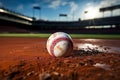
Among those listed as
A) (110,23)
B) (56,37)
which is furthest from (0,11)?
(56,37)

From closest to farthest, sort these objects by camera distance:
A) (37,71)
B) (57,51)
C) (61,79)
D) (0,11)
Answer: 1. (61,79)
2. (37,71)
3. (57,51)
4. (0,11)

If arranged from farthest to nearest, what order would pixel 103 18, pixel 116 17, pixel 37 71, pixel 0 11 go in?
pixel 103 18, pixel 116 17, pixel 0 11, pixel 37 71

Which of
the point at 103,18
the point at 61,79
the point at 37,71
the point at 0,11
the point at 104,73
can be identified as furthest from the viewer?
the point at 103,18

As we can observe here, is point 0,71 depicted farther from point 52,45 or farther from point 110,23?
point 110,23

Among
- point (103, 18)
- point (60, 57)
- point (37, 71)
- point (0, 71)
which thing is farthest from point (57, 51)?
point (103, 18)

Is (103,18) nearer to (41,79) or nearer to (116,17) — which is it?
(116,17)

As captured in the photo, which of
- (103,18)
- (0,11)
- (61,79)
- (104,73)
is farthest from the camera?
(103,18)

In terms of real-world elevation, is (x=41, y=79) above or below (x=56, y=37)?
below

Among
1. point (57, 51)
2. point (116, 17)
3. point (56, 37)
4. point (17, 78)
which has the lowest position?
point (17, 78)

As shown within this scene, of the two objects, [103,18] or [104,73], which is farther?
[103,18]
